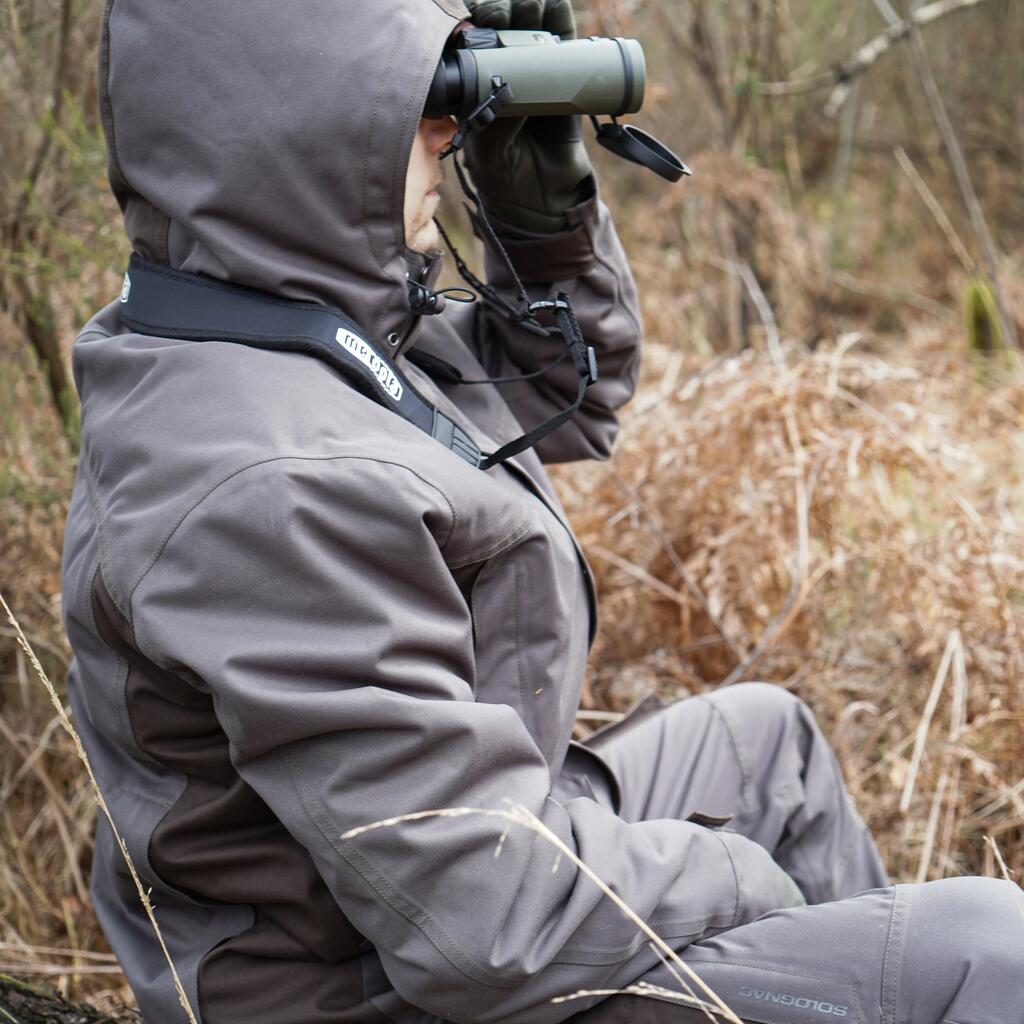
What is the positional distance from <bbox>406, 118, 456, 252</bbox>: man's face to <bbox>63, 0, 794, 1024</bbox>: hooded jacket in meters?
0.04

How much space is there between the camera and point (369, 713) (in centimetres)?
123

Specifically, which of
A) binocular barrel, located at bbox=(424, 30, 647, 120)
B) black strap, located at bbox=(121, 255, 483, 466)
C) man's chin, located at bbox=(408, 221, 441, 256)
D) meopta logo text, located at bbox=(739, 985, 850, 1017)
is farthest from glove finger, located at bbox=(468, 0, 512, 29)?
meopta logo text, located at bbox=(739, 985, 850, 1017)

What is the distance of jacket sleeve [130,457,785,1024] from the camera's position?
1235 millimetres

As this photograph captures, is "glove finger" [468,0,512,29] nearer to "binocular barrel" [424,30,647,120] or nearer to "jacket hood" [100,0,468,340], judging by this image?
"binocular barrel" [424,30,647,120]

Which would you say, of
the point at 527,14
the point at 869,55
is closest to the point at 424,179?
the point at 527,14

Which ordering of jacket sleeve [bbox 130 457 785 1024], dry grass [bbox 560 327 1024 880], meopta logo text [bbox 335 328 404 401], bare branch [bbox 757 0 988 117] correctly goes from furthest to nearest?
bare branch [bbox 757 0 988 117], dry grass [bbox 560 327 1024 880], meopta logo text [bbox 335 328 404 401], jacket sleeve [bbox 130 457 785 1024]

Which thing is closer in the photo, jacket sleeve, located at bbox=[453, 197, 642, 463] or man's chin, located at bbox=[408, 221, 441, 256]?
man's chin, located at bbox=[408, 221, 441, 256]

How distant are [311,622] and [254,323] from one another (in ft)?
1.35

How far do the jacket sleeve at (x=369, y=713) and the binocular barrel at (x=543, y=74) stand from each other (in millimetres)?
566

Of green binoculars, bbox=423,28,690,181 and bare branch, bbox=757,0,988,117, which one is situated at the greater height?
bare branch, bbox=757,0,988,117

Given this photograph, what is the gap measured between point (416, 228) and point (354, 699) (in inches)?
27.4

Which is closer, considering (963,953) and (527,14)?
(963,953)

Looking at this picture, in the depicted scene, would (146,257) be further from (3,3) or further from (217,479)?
(3,3)

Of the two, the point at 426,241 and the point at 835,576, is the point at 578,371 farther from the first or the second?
the point at 835,576
